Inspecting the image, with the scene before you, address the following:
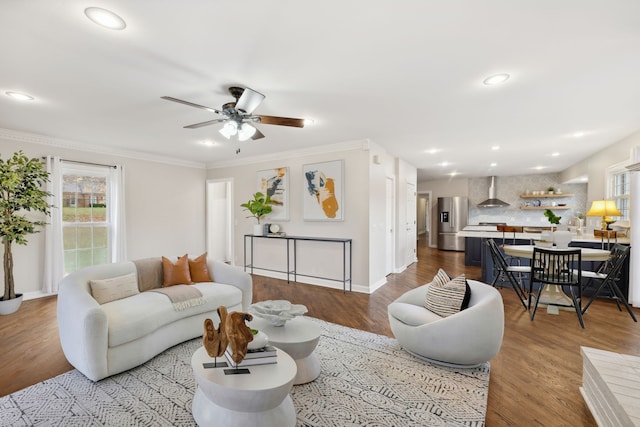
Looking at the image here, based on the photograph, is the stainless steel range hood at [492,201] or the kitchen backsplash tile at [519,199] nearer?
the kitchen backsplash tile at [519,199]

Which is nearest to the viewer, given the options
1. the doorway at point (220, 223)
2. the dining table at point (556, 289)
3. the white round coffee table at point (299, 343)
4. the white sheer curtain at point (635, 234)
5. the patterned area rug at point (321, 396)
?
the patterned area rug at point (321, 396)

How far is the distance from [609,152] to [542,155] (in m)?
1.08

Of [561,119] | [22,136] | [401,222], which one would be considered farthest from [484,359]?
[22,136]

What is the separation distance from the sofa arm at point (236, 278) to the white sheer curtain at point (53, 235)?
2.85 meters

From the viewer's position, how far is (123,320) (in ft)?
7.93

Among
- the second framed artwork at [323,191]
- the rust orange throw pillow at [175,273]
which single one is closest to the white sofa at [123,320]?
the rust orange throw pillow at [175,273]

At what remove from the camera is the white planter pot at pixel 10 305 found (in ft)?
12.7

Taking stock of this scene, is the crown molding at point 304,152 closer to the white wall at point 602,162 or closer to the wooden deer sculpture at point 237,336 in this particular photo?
the wooden deer sculpture at point 237,336

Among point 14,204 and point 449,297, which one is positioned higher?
point 14,204

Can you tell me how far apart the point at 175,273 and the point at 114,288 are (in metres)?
0.63

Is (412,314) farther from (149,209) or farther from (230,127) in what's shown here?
(149,209)

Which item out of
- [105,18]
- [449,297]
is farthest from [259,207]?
[105,18]

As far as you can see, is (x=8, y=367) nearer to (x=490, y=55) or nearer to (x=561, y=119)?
(x=490, y=55)

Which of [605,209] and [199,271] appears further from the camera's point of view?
[605,209]
